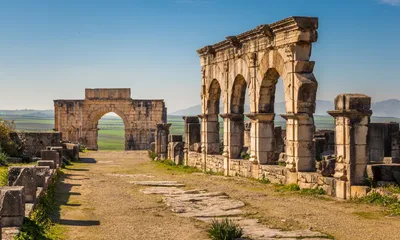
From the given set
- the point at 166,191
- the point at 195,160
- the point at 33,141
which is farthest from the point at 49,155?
the point at 166,191

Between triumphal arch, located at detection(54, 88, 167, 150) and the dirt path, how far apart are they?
24.7m

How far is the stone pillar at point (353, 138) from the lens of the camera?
12.6 meters

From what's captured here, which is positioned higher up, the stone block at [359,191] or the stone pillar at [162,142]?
the stone pillar at [162,142]

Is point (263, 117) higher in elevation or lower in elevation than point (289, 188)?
higher

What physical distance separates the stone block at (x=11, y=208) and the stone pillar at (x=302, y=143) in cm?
826

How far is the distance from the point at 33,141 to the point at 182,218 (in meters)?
15.2

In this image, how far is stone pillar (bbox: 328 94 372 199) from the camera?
41.2 feet

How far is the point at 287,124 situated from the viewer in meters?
15.5

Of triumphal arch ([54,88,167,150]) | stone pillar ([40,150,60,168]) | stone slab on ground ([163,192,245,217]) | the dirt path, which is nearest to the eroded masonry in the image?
the dirt path

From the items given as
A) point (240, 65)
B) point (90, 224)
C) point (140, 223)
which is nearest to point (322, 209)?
point (140, 223)

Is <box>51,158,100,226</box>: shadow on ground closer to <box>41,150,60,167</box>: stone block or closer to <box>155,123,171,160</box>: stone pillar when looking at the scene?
<box>41,150,60,167</box>: stone block

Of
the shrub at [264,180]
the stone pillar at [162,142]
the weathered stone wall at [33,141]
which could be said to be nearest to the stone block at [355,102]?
the shrub at [264,180]

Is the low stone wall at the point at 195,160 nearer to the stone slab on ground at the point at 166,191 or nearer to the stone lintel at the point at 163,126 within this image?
the stone lintel at the point at 163,126

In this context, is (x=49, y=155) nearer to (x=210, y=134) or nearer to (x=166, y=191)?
(x=210, y=134)
